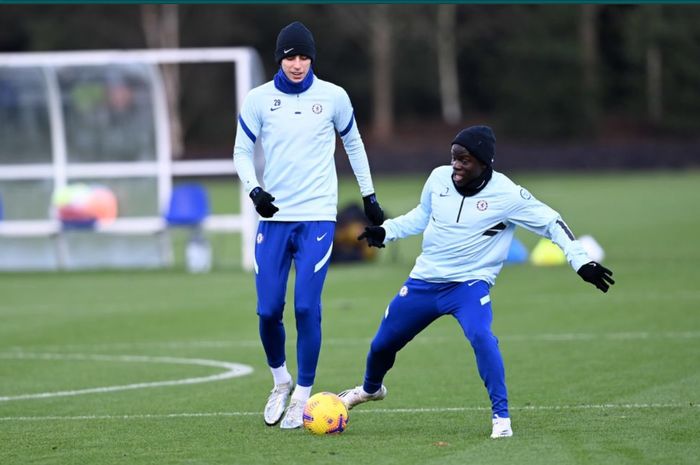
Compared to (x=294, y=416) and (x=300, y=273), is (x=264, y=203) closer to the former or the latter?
(x=300, y=273)

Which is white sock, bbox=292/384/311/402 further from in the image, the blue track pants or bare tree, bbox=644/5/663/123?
bare tree, bbox=644/5/663/123

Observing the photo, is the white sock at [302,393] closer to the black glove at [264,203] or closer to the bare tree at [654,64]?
the black glove at [264,203]

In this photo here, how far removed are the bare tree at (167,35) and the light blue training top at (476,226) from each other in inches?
2281

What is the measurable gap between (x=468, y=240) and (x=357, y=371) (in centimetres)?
388

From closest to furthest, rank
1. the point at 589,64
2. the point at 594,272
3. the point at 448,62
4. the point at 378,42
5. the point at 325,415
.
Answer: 1. the point at 594,272
2. the point at 325,415
3. the point at 589,64
4. the point at 378,42
5. the point at 448,62

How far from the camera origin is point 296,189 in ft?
31.2

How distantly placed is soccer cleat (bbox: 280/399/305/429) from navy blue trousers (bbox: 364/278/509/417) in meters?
0.58

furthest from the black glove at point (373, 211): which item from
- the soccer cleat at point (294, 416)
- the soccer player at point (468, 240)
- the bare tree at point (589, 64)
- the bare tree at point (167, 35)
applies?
the bare tree at point (589, 64)

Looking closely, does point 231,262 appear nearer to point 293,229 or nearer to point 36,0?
point 36,0

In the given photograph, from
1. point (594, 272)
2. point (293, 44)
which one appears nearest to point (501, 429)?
point (594, 272)

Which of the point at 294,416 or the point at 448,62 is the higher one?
Result: the point at 294,416

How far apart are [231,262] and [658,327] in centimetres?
1268

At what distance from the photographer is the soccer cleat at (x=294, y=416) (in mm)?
9375

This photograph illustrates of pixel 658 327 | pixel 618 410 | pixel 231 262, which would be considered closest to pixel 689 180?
pixel 231 262
